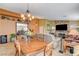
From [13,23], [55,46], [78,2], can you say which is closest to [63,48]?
[55,46]

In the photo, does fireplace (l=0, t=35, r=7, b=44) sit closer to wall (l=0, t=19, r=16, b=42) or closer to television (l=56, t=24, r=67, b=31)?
wall (l=0, t=19, r=16, b=42)

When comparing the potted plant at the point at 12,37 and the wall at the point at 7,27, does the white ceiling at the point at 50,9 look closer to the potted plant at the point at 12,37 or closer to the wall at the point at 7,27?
the wall at the point at 7,27

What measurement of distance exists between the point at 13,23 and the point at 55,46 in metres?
0.90

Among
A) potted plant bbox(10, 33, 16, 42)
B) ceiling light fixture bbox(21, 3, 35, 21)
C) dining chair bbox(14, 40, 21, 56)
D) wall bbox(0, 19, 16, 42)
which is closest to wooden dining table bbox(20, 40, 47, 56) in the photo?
dining chair bbox(14, 40, 21, 56)

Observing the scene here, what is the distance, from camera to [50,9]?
215 centimetres

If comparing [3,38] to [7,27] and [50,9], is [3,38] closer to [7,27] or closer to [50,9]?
[7,27]

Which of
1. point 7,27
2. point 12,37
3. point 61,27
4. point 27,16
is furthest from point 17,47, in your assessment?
point 61,27

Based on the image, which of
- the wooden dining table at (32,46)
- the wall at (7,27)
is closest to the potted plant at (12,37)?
the wall at (7,27)

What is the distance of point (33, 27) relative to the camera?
2.24 metres

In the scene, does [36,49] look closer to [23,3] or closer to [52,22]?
[52,22]

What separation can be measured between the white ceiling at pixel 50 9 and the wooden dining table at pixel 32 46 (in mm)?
530

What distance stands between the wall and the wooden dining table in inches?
11.6

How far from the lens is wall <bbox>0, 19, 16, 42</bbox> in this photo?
211 centimetres

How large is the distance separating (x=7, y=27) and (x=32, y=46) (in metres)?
0.59
